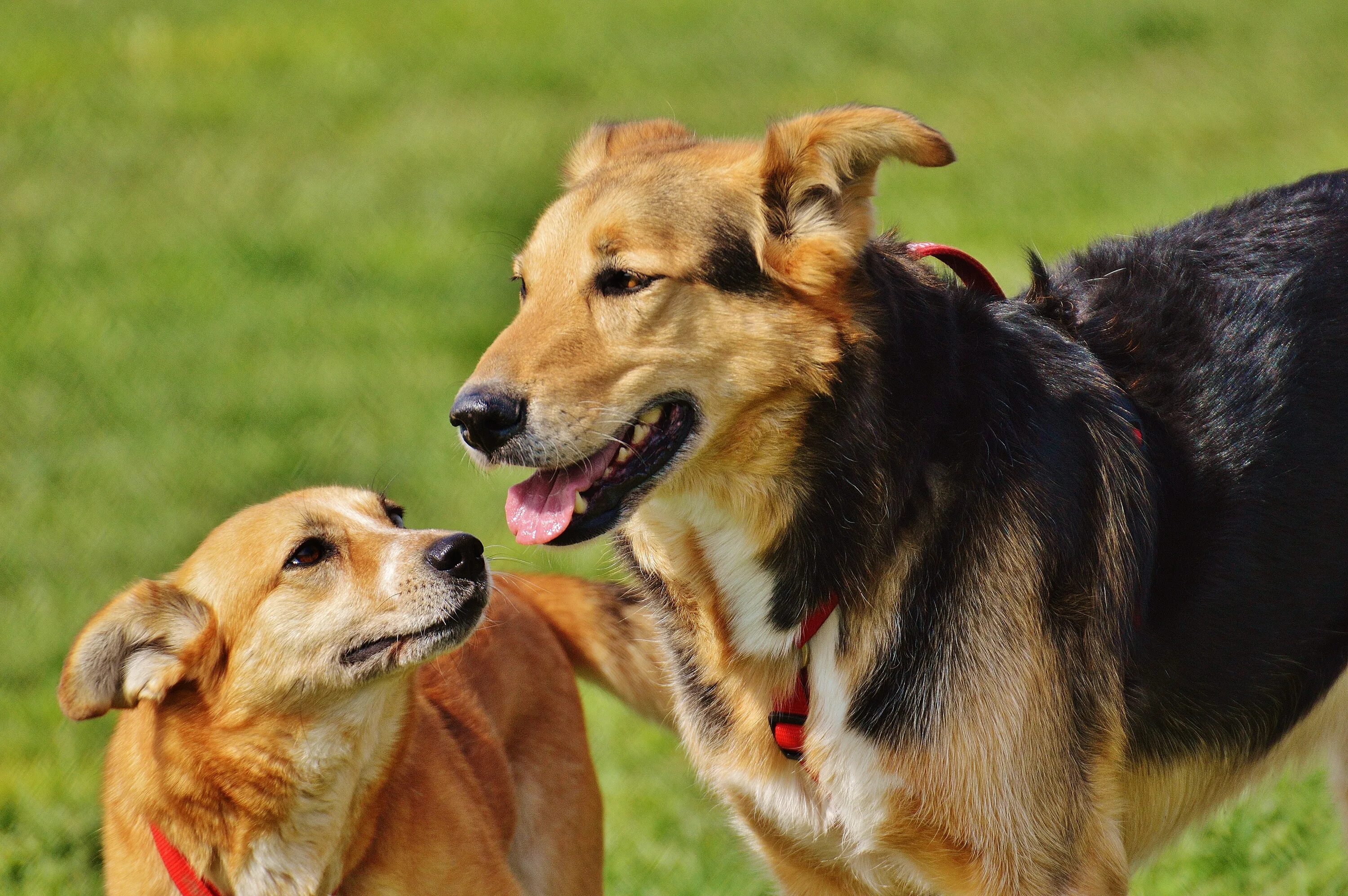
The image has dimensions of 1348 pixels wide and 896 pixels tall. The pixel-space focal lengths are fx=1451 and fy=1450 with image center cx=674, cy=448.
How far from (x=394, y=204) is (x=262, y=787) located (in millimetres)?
7456

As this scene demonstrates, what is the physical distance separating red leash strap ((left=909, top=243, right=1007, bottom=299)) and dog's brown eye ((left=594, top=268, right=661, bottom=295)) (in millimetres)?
753

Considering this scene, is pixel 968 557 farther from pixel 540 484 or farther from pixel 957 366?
pixel 540 484

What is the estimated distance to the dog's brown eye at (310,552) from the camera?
142 inches

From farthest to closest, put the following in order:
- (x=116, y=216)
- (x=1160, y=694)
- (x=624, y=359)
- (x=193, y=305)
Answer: (x=116, y=216) → (x=193, y=305) → (x=1160, y=694) → (x=624, y=359)

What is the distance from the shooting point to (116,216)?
33.7 ft

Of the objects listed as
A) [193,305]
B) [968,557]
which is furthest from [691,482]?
[193,305]

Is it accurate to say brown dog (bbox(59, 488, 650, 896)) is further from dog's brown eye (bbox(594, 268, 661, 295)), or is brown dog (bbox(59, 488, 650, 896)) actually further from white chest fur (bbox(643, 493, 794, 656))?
dog's brown eye (bbox(594, 268, 661, 295))

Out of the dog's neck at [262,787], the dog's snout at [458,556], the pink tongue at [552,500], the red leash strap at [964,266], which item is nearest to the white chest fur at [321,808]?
→ the dog's neck at [262,787]

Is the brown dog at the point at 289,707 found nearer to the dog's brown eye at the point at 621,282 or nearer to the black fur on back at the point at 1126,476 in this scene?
the dog's brown eye at the point at 621,282

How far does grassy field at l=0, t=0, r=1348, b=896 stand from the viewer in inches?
211

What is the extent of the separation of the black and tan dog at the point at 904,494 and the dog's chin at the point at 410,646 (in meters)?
0.42

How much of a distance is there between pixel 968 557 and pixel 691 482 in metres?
0.63

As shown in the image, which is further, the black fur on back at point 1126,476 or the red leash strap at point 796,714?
the red leash strap at point 796,714

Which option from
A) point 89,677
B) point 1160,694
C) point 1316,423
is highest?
point 1316,423
